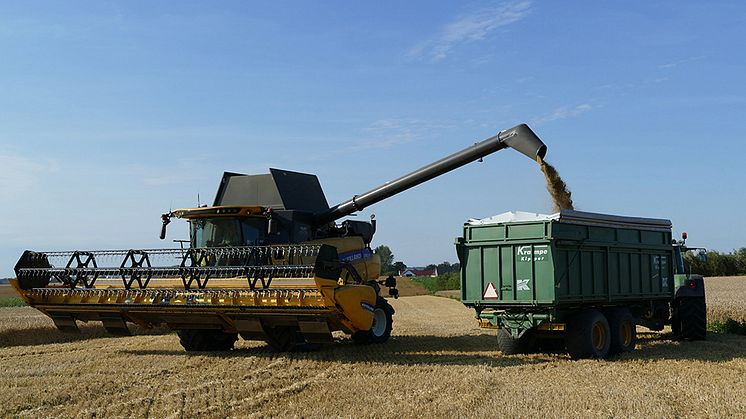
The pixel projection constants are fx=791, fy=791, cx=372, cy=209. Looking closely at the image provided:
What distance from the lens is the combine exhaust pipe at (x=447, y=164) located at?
46.8ft

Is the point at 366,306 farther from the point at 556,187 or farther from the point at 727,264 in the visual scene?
the point at 727,264

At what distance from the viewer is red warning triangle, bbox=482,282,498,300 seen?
12.3 m

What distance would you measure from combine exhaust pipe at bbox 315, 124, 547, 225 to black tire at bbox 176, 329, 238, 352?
2936 mm

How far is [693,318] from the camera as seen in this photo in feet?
48.6

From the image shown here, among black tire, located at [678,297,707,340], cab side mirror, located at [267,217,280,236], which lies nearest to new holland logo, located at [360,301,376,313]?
cab side mirror, located at [267,217,280,236]

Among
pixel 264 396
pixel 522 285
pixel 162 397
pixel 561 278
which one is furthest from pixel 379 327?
pixel 162 397

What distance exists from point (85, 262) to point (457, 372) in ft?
23.9

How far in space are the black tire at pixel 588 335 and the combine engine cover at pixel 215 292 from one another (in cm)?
303

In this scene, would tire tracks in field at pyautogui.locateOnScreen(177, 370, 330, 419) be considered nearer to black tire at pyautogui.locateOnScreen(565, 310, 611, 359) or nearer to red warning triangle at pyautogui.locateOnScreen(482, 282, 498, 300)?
red warning triangle at pyautogui.locateOnScreen(482, 282, 498, 300)

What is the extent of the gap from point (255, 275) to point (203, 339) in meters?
2.64

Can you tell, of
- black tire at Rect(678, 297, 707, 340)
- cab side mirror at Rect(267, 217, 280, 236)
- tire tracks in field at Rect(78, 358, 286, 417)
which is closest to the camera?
tire tracks in field at Rect(78, 358, 286, 417)

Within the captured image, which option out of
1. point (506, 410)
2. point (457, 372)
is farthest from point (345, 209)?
point (506, 410)

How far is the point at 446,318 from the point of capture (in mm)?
22844

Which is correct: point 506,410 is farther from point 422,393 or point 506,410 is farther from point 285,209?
point 285,209
